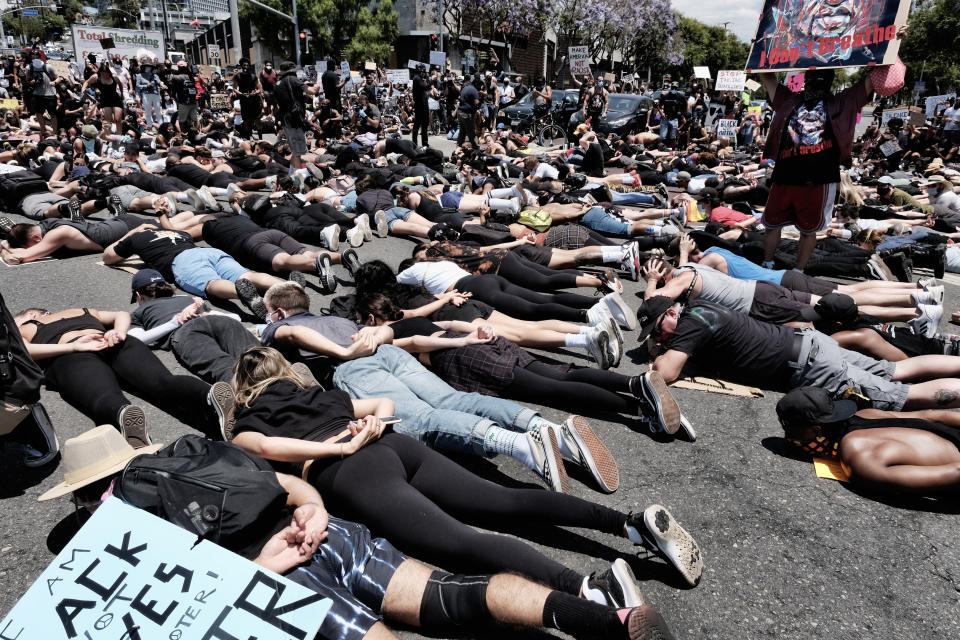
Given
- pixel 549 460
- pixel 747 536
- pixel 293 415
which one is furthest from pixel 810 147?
pixel 293 415

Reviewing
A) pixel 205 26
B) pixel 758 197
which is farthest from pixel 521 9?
pixel 205 26

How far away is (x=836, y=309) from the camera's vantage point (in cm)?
468

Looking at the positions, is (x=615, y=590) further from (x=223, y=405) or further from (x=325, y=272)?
(x=325, y=272)

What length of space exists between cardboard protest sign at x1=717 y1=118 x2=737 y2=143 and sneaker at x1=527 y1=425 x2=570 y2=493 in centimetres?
1760

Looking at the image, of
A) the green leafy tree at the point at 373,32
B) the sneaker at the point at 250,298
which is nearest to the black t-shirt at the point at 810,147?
the sneaker at the point at 250,298

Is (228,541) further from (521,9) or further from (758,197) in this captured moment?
(521,9)

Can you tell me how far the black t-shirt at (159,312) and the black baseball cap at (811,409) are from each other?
181 inches

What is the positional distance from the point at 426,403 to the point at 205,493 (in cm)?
152

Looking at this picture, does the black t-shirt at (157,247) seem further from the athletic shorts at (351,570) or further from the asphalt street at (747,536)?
the athletic shorts at (351,570)

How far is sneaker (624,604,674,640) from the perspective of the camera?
205cm

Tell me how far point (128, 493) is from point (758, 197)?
428 inches

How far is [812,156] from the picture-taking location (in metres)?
6.31

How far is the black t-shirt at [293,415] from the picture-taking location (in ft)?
9.50

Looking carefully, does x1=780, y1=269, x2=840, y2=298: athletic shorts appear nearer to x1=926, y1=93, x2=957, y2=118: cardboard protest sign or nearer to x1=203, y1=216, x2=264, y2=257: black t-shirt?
x1=203, y1=216, x2=264, y2=257: black t-shirt
